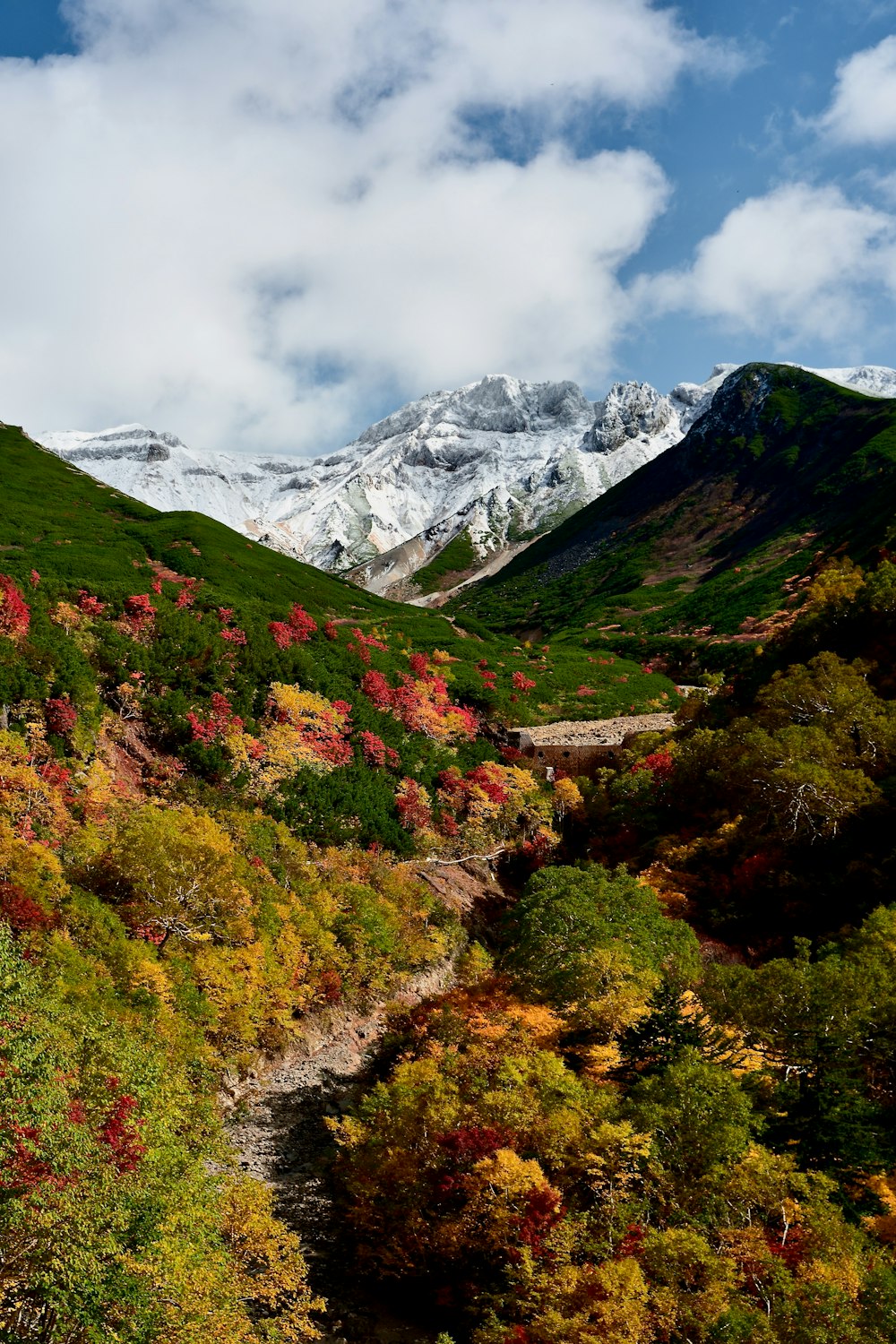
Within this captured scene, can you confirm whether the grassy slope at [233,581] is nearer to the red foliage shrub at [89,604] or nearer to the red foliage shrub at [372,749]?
the red foliage shrub at [89,604]

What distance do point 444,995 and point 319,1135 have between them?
9124 millimetres

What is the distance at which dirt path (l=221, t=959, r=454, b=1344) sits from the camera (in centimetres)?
2053

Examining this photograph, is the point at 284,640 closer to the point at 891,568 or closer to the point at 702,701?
the point at 702,701

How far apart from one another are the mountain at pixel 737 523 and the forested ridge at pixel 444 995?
57.2m

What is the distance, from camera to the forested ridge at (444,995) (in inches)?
619

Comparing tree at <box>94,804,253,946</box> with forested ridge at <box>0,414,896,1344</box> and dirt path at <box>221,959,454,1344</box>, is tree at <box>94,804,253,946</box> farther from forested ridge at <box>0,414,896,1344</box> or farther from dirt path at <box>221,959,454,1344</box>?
dirt path at <box>221,959,454,1344</box>

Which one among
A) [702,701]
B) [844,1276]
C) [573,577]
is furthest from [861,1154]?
[573,577]

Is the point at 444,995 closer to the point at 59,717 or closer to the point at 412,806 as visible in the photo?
the point at 412,806

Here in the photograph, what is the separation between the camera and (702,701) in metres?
55.2

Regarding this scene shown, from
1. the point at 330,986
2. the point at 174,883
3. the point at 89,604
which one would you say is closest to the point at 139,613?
the point at 89,604

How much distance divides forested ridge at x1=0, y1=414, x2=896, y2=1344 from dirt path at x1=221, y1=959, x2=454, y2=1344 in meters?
0.89

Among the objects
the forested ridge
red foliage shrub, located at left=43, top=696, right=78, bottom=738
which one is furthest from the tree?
red foliage shrub, located at left=43, top=696, right=78, bottom=738

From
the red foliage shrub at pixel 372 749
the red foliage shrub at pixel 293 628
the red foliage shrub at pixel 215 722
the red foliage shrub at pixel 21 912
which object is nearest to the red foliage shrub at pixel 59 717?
the red foliage shrub at pixel 215 722

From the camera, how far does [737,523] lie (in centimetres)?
15788
